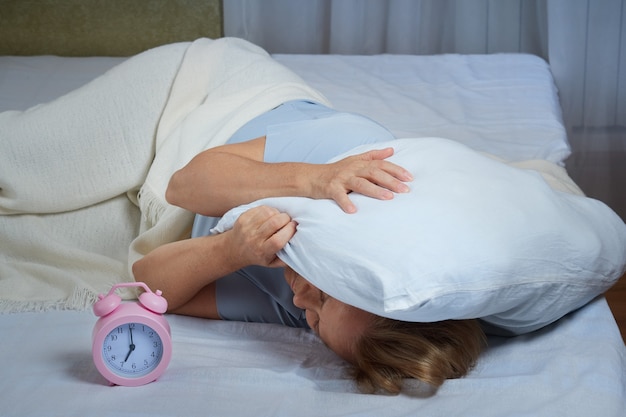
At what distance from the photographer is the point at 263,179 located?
1.40m

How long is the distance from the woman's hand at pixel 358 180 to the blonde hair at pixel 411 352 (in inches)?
6.6

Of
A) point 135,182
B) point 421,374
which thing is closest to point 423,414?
point 421,374

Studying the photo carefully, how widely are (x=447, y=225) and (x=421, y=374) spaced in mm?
212

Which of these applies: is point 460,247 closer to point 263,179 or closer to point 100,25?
point 263,179

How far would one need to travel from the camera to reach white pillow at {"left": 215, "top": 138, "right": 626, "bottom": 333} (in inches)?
42.5

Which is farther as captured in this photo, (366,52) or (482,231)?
(366,52)

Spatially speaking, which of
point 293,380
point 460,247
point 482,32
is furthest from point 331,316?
point 482,32

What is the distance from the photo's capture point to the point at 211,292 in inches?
59.4

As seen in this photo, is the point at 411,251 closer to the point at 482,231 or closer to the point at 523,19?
the point at 482,231

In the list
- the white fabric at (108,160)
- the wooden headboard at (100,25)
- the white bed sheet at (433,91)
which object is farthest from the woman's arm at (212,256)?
the wooden headboard at (100,25)

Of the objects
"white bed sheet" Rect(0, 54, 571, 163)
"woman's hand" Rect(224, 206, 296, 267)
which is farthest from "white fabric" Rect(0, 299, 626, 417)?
"white bed sheet" Rect(0, 54, 571, 163)

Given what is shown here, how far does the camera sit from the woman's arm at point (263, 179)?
1.23 m

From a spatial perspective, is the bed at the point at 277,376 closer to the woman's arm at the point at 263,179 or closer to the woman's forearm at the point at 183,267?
the woman's forearm at the point at 183,267

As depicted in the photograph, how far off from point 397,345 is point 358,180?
9.0 inches
